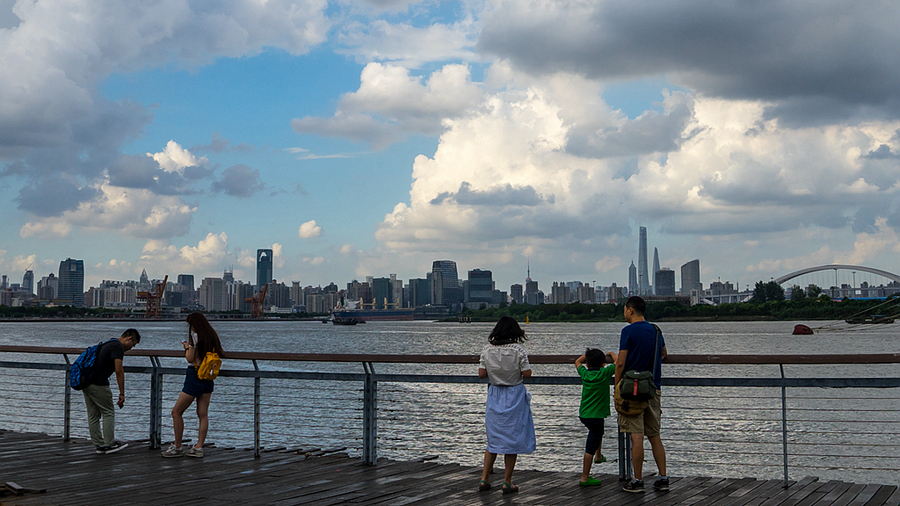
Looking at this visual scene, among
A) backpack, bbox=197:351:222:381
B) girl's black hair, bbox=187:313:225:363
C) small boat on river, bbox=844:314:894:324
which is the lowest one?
small boat on river, bbox=844:314:894:324

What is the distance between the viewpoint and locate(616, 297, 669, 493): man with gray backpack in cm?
598

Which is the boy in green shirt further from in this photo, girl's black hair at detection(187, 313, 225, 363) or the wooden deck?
girl's black hair at detection(187, 313, 225, 363)

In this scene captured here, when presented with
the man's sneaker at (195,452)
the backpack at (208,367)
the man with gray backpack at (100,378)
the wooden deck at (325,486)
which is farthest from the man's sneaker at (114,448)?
the backpack at (208,367)

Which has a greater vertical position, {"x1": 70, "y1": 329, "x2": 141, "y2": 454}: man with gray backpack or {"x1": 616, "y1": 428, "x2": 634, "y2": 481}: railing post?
{"x1": 70, "y1": 329, "x2": 141, "y2": 454}: man with gray backpack

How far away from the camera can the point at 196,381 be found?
791 centimetres

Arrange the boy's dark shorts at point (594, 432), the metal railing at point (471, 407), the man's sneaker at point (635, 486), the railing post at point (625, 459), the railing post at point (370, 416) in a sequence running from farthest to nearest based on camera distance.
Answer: the railing post at point (370, 416) < the railing post at point (625, 459) < the boy's dark shorts at point (594, 432) < the metal railing at point (471, 407) < the man's sneaker at point (635, 486)

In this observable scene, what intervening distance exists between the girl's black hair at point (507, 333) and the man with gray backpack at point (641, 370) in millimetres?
868

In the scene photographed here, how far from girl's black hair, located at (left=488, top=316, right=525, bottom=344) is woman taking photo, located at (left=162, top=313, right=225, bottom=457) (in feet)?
11.0

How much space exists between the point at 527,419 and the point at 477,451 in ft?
32.3

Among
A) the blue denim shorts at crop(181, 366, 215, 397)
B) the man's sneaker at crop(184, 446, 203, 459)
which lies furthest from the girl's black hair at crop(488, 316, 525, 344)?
the man's sneaker at crop(184, 446, 203, 459)

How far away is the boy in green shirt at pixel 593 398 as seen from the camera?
20.7 ft

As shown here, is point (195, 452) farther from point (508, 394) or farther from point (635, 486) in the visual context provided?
point (635, 486)

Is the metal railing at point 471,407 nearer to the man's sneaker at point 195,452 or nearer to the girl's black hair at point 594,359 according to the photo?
the girl's black hair at point 594,359

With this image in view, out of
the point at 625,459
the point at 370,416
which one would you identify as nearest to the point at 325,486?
the point at 370,416
